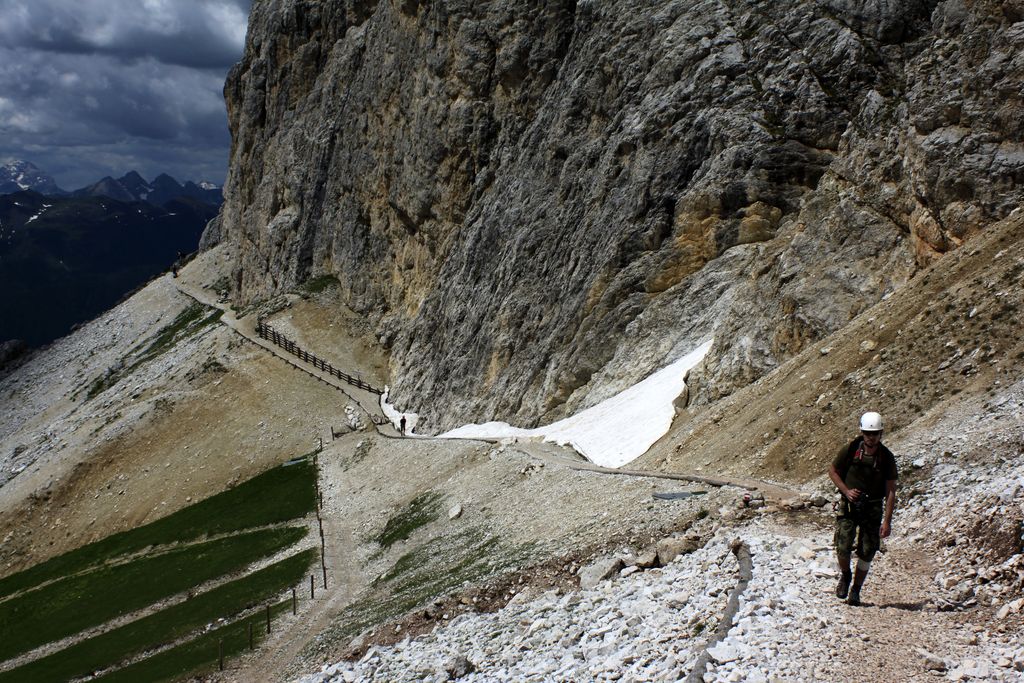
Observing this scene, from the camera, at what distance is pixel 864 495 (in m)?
12.3

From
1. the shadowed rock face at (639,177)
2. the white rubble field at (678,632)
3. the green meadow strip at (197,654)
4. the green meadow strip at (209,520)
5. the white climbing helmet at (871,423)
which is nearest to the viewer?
the white rubble field at (678,632)

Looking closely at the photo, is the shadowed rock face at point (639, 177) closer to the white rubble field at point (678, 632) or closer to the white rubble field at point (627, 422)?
the white rubble field at point (627, 422)

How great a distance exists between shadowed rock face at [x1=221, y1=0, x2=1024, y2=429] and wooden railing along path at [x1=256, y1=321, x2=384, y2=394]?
169 inches

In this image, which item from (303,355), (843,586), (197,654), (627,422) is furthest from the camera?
(303,355)

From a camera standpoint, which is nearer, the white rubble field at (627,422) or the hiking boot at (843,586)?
the hiking boot at (843,586)

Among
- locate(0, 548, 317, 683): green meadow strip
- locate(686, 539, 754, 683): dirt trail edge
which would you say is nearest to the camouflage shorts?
locate(686, 539, 754, 683): dirt trail edge

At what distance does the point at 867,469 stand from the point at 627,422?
2518 centimetres

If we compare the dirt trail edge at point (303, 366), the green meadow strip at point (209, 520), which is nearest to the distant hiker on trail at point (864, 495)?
the green meadow strip at point (209, 520)

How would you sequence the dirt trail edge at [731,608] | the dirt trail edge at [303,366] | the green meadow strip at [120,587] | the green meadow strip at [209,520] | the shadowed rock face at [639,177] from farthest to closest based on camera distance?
the dirt trail edge at [303,366] < the green meadow strip at [209,520] < the green meadow strip at [120,587] < the shadowed rock face at [639,177] < the dirt trail edge at [731,608]

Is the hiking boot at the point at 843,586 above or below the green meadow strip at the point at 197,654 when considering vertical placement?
above

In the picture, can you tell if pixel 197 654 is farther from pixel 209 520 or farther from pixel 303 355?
pixel 303 355

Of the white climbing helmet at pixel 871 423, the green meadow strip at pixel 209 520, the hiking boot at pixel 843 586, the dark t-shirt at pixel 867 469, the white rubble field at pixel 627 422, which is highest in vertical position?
the white climbing helmet at pixel 871 423

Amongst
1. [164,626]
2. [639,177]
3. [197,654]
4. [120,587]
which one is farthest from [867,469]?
[120,587]

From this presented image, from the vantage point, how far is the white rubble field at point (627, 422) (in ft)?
114
